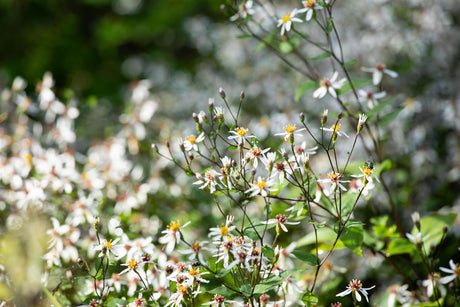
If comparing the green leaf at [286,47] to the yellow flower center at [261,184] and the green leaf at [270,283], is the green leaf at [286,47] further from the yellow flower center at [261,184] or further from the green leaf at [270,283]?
the green leaf at [270,283]

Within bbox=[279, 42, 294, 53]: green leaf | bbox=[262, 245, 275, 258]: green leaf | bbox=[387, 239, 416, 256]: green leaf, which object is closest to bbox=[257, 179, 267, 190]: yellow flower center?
bbox=[262, 245, 275, 258]: green leaf

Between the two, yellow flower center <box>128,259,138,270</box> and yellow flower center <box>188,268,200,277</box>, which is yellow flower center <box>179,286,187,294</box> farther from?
yellow flower center <box>128,259,138,270</box>

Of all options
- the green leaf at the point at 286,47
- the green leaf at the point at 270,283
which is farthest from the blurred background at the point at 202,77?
the green leaf at the point at 270,283

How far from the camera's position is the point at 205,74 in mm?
4078

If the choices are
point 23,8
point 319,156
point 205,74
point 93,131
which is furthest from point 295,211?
point 23,8

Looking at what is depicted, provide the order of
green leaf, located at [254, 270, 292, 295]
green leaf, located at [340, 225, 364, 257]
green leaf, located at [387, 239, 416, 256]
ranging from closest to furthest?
1. green leaf, located at [254, 270, 292, 295]
2. green leaf, located at [340, 225, 364, 257]
3. green leaf, located at [387, 239, 416, 256]

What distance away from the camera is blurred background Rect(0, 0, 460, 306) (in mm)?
2637

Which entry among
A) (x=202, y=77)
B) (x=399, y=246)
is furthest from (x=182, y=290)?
(x=202, y=77)

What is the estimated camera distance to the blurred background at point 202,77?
2.64 m

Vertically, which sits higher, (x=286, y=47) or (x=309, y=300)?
(x=286, y=47)

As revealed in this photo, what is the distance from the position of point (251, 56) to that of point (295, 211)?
8.89 feet

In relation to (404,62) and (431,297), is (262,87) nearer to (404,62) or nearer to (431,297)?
(404,62)

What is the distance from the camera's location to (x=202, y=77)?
4.09 m

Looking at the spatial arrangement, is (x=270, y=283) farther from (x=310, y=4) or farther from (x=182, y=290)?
(x=310, y=4)
